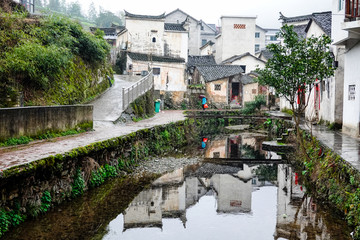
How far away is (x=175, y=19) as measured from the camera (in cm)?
5578

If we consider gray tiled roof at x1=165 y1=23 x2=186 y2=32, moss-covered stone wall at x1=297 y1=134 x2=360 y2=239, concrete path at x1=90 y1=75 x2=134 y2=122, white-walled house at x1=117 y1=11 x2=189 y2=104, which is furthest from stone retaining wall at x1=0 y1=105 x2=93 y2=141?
gray tiled roof at x1=165 y1=23 x2=186 y2=32

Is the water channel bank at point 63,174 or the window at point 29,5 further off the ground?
the window at point 29,5

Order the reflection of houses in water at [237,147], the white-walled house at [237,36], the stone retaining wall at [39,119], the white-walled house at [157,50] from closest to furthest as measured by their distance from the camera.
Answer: the stone retaining wall at [39,119]
the reflection of houses in water at [237,147]
the white-walled house at [157,50]
the white-walled house at [237,36]

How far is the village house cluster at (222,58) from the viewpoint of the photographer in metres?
17.2

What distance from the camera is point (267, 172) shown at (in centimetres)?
1380

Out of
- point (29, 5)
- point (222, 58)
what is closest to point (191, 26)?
point (222, 58)

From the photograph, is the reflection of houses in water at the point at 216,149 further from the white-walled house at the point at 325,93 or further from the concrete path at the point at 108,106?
the white-walled house at the point at 325,93

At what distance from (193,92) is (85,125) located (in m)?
26.2

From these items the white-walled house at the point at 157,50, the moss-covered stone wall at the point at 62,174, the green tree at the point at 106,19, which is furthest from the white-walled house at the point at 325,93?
the green tree at the point at 106,19

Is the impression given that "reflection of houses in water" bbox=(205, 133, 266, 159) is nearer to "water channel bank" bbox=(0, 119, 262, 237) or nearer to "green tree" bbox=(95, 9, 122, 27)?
"water channel bank" bbox=(0, 119, 262, 237)

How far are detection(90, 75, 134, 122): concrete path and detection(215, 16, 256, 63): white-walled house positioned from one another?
92.3 feet

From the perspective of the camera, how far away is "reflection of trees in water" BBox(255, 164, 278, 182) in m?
12.9

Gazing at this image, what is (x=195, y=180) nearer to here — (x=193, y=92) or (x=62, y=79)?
(x=62, y=79)

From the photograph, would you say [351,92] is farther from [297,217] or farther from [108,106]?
[108,106]
